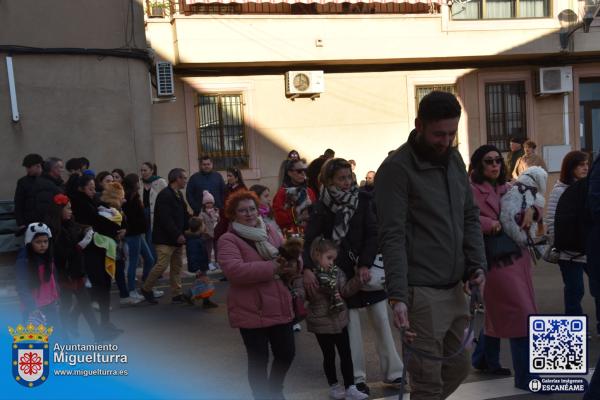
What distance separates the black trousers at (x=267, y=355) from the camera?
4973 millimetres

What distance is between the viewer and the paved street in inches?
229

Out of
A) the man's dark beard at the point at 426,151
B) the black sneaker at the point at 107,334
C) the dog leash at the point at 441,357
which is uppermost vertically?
the man's dark beard at the point at 426,151

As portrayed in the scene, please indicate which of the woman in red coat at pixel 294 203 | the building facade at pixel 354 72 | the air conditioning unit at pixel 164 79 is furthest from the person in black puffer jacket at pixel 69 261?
the building facade at pixel 354 72

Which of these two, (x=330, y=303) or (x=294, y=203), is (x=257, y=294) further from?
(x=294, y=203)

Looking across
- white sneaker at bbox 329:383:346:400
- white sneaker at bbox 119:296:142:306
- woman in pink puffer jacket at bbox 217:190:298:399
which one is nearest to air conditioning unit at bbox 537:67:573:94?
white sneaker at bbox 119:296:142:306

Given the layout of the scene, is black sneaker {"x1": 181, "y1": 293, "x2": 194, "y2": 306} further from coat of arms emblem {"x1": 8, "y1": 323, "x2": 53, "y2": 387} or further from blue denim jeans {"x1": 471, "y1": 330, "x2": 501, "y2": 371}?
blue denim jeans {"x1": 471, "y1": 330, "x2": 501, "y2": 371}

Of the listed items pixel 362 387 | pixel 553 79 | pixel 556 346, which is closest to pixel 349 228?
pixel 362 387

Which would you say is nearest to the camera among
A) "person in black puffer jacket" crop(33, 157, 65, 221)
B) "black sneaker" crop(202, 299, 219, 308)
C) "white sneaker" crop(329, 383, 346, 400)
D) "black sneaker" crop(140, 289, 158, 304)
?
"white sneaker" crop(329, 383, 346, 400)

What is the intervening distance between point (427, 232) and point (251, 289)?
1.60 metres

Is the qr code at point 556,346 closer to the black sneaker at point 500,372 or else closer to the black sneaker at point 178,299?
the black sneaker at point 500,372

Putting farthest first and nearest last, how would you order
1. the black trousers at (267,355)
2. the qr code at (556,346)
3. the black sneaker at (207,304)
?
1. the black sneaker at (207,304)
2. the qr code at (556,346)
3. the black trousers at (267,355)

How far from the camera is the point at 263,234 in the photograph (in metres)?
5.06

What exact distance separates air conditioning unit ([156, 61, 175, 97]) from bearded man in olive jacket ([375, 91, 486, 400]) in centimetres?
1072

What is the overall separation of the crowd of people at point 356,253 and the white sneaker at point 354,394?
2 cm
